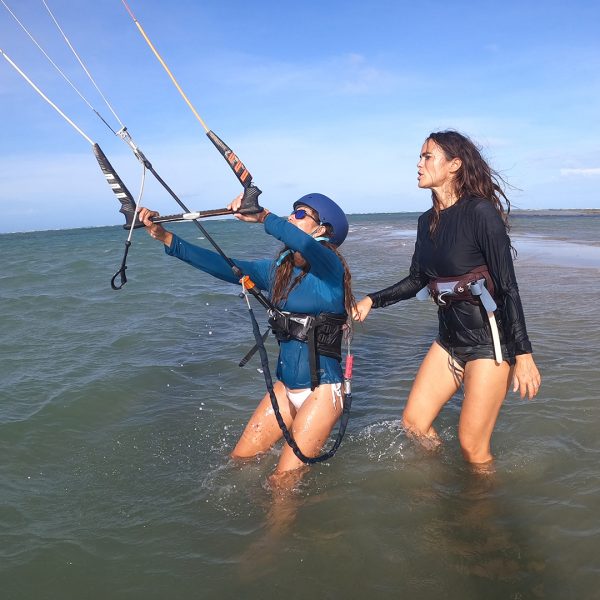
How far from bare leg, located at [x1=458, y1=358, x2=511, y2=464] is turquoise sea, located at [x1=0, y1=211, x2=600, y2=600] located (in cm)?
50

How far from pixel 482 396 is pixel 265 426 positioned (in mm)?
1786

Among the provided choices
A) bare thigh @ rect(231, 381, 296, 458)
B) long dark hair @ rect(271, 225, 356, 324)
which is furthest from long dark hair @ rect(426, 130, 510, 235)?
bare thigh @ rect(231, 381, 296, 458)

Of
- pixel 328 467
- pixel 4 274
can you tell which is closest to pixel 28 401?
pixel 328 467

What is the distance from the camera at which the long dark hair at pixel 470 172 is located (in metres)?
4.25

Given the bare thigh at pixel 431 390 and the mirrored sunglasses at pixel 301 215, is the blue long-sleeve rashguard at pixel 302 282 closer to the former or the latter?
the mirrored sunglasses at pixel 301 215

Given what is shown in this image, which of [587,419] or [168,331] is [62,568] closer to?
[587,419]

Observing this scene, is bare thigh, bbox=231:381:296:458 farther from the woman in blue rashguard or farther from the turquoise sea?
the turquoise sea

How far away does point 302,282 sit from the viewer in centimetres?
443

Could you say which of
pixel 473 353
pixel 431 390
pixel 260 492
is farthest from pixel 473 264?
pixel 260 492

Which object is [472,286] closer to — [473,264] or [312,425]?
[473,264]

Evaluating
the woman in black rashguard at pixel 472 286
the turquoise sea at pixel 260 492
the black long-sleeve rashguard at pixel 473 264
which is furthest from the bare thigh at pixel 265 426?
the black long-sleeve rashguard at pixel 473 264

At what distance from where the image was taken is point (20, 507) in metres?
4.67

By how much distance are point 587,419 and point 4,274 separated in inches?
740

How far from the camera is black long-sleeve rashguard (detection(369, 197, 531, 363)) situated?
4.04 meters
